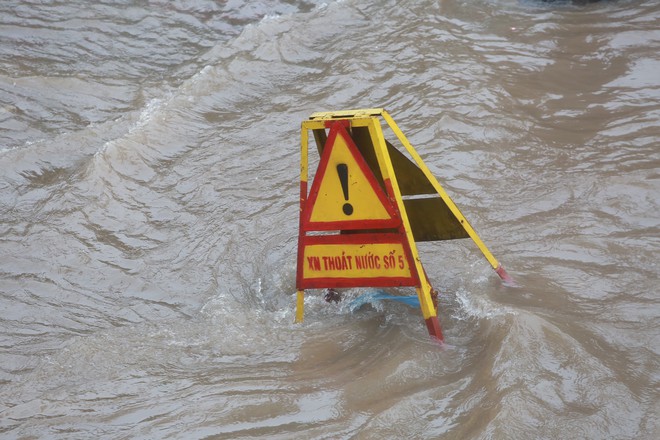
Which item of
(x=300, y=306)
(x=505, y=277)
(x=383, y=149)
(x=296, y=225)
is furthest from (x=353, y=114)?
(x=296, y=225)

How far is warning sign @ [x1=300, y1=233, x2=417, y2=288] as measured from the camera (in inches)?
171

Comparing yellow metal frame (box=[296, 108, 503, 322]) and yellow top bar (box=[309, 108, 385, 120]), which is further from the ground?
yellow top bar (box=[309, 108, 385, 120])

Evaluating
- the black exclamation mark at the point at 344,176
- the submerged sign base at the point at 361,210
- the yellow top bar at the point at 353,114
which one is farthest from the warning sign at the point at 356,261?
the yellow top bar at the point at 353,114

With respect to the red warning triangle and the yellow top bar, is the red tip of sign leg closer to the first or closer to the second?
the red warning triangle

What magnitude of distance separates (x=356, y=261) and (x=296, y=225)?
1628mm

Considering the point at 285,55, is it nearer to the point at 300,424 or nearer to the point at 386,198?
the point at 386,198

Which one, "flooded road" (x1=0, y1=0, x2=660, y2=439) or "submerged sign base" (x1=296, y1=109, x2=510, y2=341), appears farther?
"submerged sign base" (x1=296, y1=109, x2=510, y2=341)

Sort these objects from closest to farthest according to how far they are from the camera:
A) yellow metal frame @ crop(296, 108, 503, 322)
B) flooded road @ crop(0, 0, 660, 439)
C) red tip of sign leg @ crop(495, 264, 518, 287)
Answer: flooded road @ crop(0, 0, 660, 439) → yellow metal frame @ crop(296, 108, 503, 322) → red tip of sign leg @ crop(495, 264, 518, 287)

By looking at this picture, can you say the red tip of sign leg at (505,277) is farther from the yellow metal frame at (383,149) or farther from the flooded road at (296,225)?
the yellow metal frame at (383,149)

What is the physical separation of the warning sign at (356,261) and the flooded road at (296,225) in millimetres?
343

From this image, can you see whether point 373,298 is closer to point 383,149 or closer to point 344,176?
point 344,176

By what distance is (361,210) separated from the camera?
4.37m

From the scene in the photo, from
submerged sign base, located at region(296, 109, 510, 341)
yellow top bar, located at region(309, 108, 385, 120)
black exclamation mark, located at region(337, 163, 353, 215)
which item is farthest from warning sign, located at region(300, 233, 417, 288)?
yellow top bar, located at region(309, 108, 385, 120)

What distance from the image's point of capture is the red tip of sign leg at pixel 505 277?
4773mm
